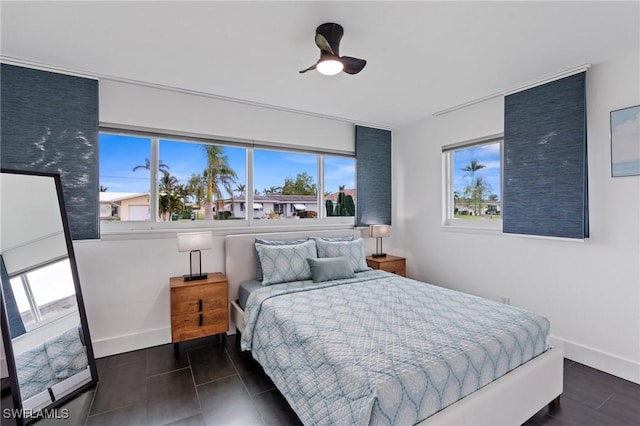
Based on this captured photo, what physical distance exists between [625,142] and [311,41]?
2.60 metres

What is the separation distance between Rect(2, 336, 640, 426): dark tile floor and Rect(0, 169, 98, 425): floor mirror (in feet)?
0.55

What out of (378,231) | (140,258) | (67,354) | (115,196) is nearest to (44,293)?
(67,354)

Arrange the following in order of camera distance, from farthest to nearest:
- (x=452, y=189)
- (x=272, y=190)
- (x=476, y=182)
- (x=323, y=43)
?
(x=452, y=189) < (x=272, y=190) < (x=476, y=182) < (x=323, y=43)

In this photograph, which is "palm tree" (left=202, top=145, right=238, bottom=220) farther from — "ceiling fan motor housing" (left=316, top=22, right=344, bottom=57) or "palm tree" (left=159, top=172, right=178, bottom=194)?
"ceiling fan motor housing" (left=316, top=22, right=344, bottom=57)

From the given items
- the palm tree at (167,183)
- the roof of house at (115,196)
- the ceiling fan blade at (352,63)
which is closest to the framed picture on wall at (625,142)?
the ceiling fan blade at (352,63)

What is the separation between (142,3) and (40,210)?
1732 millimetres

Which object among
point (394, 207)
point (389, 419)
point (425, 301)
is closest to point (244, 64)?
point (425, 301)

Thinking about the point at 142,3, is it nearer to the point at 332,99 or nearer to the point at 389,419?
the point at 332,99

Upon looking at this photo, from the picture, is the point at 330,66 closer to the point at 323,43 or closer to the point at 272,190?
the point at 323,43

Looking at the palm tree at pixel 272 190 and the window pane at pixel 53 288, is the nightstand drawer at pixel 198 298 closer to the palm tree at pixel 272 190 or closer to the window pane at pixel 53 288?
the window pane at pixel 53 288

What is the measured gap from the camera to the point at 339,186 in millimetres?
4340

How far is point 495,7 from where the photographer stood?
1.83m

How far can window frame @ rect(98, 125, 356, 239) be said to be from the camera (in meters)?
2.94

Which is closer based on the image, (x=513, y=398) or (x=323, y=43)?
(x=513, y=398)
